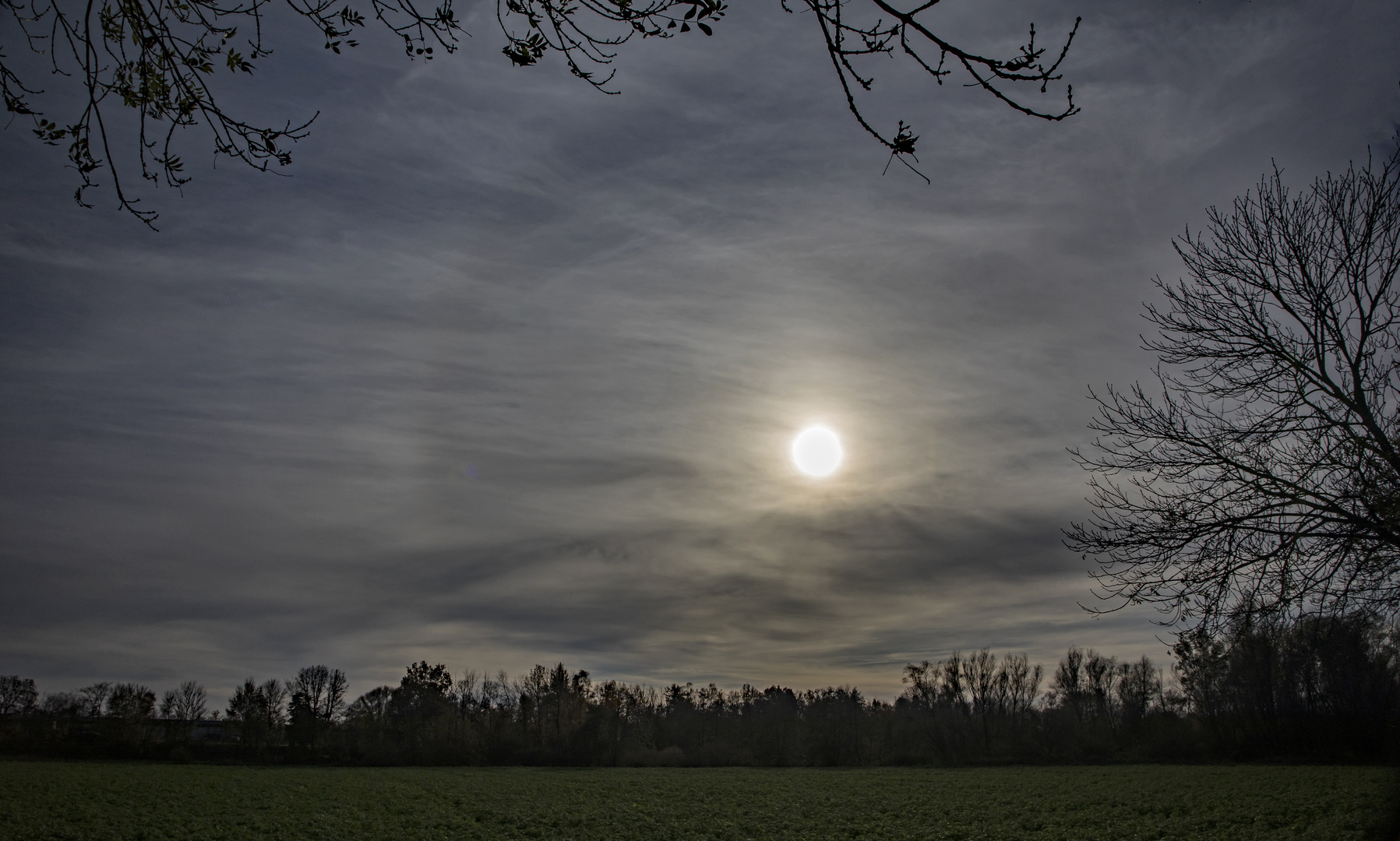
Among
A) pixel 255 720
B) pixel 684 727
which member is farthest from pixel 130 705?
pixel 684 727

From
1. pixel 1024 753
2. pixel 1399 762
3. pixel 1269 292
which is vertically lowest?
pixel 1024 753

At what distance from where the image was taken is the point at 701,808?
82.2 ft

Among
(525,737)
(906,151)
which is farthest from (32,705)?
(906,151)

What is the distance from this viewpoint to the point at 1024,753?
69125 mm

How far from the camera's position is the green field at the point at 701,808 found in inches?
723

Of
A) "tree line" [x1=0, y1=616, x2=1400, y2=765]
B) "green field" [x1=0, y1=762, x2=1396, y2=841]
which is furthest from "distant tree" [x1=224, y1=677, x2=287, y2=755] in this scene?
"green field" [x1=0, y1=762, x2=1396, y2=841]

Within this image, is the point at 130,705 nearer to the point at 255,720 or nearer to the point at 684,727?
the point at 255,720

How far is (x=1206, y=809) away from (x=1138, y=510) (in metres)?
19.3

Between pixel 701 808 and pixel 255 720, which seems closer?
pixel 701 808

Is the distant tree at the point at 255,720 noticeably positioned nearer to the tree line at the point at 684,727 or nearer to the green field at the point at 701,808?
the tree line at the point at 684,727

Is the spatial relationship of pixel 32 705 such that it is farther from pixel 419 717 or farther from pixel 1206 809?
pixel 1206 809

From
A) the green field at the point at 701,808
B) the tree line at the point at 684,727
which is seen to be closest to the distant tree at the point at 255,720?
the tree line at the point at 684,727

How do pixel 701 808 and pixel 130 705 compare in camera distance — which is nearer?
pixel 701 808

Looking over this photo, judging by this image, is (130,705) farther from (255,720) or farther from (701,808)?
(701,808)
